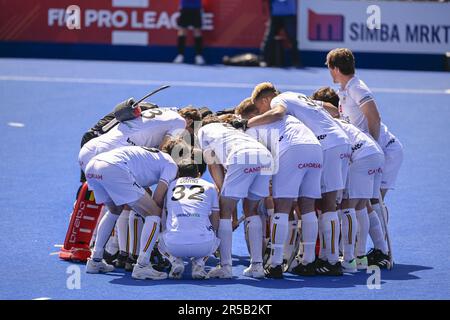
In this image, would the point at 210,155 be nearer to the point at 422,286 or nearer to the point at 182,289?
the point at 182,289

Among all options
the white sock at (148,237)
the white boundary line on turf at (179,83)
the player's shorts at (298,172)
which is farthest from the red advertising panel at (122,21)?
the white sock at (148,237)

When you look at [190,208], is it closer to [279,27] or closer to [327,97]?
[327,97]

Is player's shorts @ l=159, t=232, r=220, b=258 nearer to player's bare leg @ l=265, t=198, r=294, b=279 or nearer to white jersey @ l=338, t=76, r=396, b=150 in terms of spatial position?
player's bare leg @ l=265, t=198, r=294, b=279

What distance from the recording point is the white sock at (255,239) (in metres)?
9.67

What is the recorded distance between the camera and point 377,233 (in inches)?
409

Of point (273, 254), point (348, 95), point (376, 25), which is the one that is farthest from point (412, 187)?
point (376, 25)

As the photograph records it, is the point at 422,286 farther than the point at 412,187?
No

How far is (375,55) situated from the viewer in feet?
82.5

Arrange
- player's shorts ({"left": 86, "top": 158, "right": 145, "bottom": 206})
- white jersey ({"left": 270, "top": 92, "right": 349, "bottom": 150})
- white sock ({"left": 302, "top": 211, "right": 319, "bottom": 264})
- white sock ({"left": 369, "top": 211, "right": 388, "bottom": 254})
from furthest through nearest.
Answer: white sock ({"left": 369, "top": 211, "right": 388, "bottom": 254})
white jersey ({"left": 270, "top": 92, "right": 349, "bottom": 150})
white sock ({"left": 302, "top": 211, "right": 319, "bottom": 264})
player's shorts ({"left": 86, "top": 158, "right": 145, "bottom": 206})

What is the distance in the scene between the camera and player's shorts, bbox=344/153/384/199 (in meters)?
10.1

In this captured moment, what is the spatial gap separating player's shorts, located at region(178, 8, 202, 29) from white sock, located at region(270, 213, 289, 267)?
610 inches

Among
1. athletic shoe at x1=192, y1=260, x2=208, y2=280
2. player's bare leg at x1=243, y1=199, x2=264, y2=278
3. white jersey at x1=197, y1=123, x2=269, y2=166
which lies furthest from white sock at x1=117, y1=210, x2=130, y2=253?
player's bare leg at x1=243, y1=199, x2=264, y2=278
